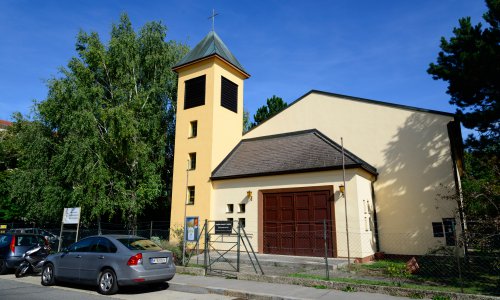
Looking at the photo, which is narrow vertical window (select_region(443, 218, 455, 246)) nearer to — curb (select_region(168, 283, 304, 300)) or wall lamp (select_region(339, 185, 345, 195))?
wall lamp (select_region(339, 185, 345, 195))

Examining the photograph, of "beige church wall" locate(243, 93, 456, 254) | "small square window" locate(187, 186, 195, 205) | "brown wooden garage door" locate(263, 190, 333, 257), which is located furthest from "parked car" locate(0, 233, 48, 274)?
"beige church wall" locate(243, 93, 456, 254)

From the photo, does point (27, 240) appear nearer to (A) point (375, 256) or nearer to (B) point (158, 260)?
(B) point (158, 260)

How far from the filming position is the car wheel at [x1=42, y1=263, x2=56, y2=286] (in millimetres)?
10469

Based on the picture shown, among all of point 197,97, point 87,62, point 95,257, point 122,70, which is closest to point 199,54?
point 197,97

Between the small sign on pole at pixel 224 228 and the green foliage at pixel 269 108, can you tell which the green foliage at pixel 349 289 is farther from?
the green foliage at pixel 269 108

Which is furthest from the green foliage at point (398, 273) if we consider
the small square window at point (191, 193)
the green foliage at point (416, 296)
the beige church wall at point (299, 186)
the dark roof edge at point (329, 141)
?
the small square window at point (191, 193)

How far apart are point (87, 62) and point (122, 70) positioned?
2.37m

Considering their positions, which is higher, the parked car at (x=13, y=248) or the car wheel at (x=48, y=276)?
the parked car at (x=13, y=248)

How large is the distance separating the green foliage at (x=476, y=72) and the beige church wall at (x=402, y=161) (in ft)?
4.47

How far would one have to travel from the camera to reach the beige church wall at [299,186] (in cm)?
1510

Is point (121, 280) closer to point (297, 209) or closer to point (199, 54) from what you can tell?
point (297, 209)

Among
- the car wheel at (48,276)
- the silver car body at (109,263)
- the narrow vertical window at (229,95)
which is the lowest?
the car wheel at (48,276)

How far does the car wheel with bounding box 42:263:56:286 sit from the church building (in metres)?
5.37

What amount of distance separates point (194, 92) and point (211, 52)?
8.93 ft
